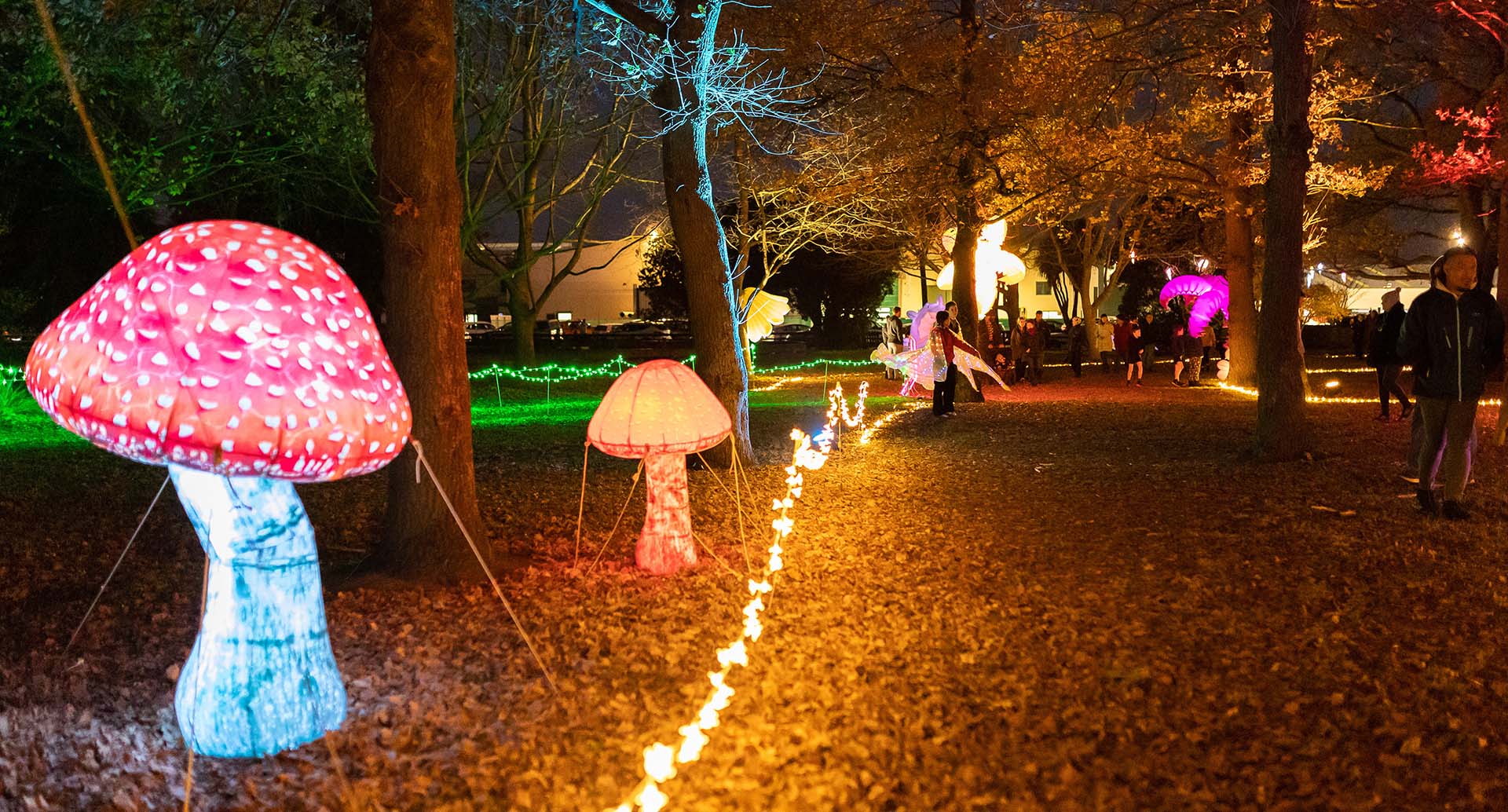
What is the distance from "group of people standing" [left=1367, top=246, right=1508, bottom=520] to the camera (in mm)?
7211

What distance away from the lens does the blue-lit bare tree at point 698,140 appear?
10219 mm

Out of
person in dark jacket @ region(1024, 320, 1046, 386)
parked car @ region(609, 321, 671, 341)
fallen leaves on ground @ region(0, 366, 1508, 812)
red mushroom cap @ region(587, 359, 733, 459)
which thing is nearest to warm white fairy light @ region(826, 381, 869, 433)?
fallen leaves on ground @ region(0, 366, 1508, 812)

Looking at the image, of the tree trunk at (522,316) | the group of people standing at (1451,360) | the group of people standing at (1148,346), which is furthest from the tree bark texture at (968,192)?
the tree trunk at (522,316)

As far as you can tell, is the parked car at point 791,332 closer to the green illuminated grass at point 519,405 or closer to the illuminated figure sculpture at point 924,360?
the green illuminated grass at point 519,405

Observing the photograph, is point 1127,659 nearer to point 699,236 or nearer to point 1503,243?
point 699,236

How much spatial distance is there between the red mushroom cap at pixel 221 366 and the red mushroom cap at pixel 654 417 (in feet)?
8.24

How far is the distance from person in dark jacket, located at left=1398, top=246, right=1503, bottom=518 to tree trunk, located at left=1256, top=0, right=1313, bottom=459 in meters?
2.79

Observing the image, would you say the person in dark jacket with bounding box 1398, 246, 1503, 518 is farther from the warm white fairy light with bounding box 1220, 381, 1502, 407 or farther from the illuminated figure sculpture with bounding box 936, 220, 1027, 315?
the illuminated figure sculpture with bounding box 936, 220, 1027, 315

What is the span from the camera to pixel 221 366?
320cm

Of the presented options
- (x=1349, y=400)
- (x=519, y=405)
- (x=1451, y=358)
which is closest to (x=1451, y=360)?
(x=1451, y=358)

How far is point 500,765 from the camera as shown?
145 inches

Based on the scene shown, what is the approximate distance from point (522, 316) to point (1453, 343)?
23652 mm

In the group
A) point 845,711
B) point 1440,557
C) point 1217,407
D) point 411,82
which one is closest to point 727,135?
point 1217,407

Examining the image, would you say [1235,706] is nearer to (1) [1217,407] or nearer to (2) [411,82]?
(2) [411,82]
